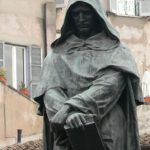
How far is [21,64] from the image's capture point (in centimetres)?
3694

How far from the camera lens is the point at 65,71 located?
429 inches

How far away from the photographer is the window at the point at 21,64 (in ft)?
119

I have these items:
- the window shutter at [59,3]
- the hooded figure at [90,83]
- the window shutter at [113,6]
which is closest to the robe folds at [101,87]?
the hooded figure at [90,83]

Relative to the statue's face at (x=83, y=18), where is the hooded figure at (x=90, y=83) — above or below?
below

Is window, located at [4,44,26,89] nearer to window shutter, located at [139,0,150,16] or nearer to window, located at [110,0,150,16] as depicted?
window, located at [110,0,150,16]

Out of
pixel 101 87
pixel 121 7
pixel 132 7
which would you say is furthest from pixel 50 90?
pixel 132 7

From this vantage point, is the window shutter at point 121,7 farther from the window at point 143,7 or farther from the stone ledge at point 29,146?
the stone ledge at point 29,146

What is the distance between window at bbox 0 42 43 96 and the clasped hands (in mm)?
25699

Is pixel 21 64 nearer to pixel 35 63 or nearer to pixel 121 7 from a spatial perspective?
pixel 35 63

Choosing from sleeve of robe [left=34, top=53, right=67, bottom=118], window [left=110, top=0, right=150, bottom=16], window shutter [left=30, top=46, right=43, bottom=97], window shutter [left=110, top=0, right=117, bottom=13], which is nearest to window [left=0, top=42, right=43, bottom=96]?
window shutter [left=30, top=46, right=43, bottom=97]

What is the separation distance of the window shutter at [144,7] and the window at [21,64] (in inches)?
264

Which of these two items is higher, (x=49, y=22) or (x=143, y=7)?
(x=143, y=7)

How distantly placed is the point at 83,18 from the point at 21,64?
26.0m

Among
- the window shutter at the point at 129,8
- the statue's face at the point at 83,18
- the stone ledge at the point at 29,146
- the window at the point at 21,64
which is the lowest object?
the stone ledge at the point at 29,146
